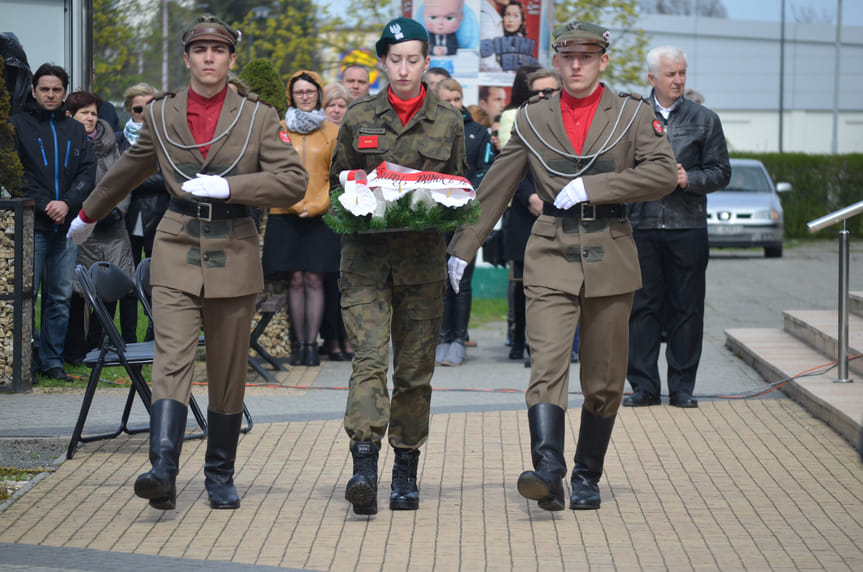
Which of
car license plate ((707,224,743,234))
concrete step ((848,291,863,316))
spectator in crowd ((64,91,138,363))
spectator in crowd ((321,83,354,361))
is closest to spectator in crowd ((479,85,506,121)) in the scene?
spectator in crowd ((321,83,354,361))

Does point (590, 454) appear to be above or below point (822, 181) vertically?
below

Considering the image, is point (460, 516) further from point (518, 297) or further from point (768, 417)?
point (518, 297)

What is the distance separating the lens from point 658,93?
28.4 ft

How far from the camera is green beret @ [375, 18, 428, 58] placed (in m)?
5.74

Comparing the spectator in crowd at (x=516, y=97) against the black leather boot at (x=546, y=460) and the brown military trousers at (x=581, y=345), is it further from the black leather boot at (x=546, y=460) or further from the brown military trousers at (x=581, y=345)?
the black leather boot at (x=546, y=460)

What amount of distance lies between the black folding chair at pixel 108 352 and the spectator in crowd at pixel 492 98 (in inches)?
308

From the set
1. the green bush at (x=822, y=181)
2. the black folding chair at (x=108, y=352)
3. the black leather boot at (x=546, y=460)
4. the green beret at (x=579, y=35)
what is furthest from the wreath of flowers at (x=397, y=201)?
the green bush at (x=822, y=181)

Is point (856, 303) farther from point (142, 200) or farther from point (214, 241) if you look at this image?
point (214, 241)

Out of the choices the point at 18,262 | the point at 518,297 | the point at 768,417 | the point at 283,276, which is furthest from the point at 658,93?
the point at 18,262

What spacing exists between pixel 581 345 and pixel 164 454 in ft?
6.33

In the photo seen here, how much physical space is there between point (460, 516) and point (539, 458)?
49cm

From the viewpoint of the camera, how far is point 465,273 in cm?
1052

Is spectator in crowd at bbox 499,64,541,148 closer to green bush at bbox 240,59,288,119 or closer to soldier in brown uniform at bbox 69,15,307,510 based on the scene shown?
green bush at bbox 240,59,288,119

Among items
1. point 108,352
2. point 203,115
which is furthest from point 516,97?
point 203,115
